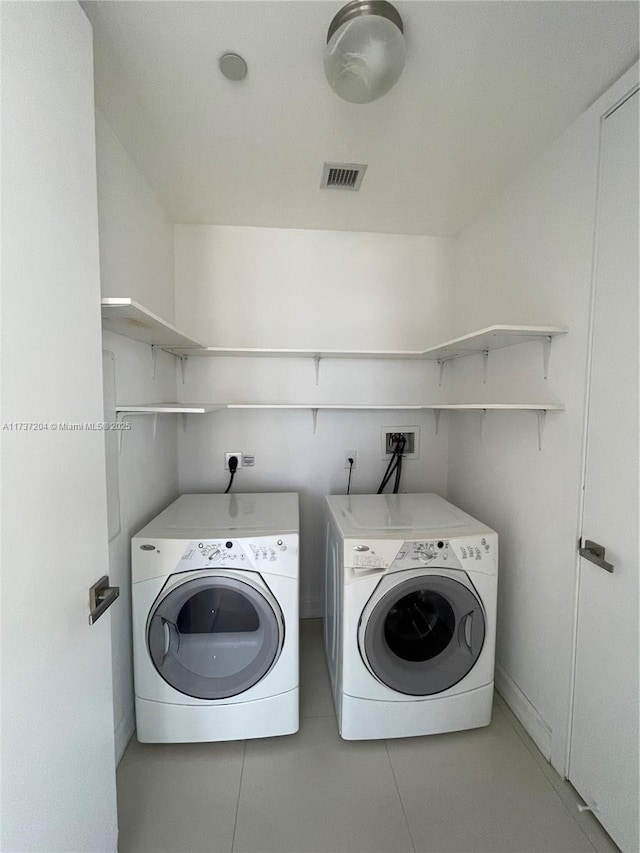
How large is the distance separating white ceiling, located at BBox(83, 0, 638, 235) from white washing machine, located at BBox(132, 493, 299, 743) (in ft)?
5.20

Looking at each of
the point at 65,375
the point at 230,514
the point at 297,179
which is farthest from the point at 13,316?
the point at 297,179

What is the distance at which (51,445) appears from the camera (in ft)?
2.61

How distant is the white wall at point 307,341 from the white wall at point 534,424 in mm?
473

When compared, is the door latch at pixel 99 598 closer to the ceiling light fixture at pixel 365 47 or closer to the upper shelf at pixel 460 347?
the upper shelf at pixel 460 347

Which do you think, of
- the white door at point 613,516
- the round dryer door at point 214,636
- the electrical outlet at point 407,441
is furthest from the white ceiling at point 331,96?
the round dryer door at point 214,636

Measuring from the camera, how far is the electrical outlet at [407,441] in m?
2.39

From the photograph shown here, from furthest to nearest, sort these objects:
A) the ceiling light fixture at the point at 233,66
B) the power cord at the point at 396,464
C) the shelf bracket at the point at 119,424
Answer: the power cord at the point at 396,464, the shelf bracket at the point at 119,424, the ceiling light fixture at the point at 233,66

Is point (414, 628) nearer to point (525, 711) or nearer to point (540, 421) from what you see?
point (525, 711)

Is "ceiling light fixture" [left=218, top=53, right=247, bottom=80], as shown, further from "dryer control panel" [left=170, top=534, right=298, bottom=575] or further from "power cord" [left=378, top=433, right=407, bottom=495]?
"power cord" [left=378, top=433, right=407, bottom=495]

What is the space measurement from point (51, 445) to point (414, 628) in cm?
150

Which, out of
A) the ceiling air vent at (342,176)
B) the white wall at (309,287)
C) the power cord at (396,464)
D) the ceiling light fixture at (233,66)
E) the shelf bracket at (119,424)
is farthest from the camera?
the power cord at (396,464)

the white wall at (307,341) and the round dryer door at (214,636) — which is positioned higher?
the white wall at (307,341)

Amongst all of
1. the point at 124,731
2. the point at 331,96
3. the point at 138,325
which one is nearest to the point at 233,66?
the point at 331,96

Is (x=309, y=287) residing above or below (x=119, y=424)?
above
